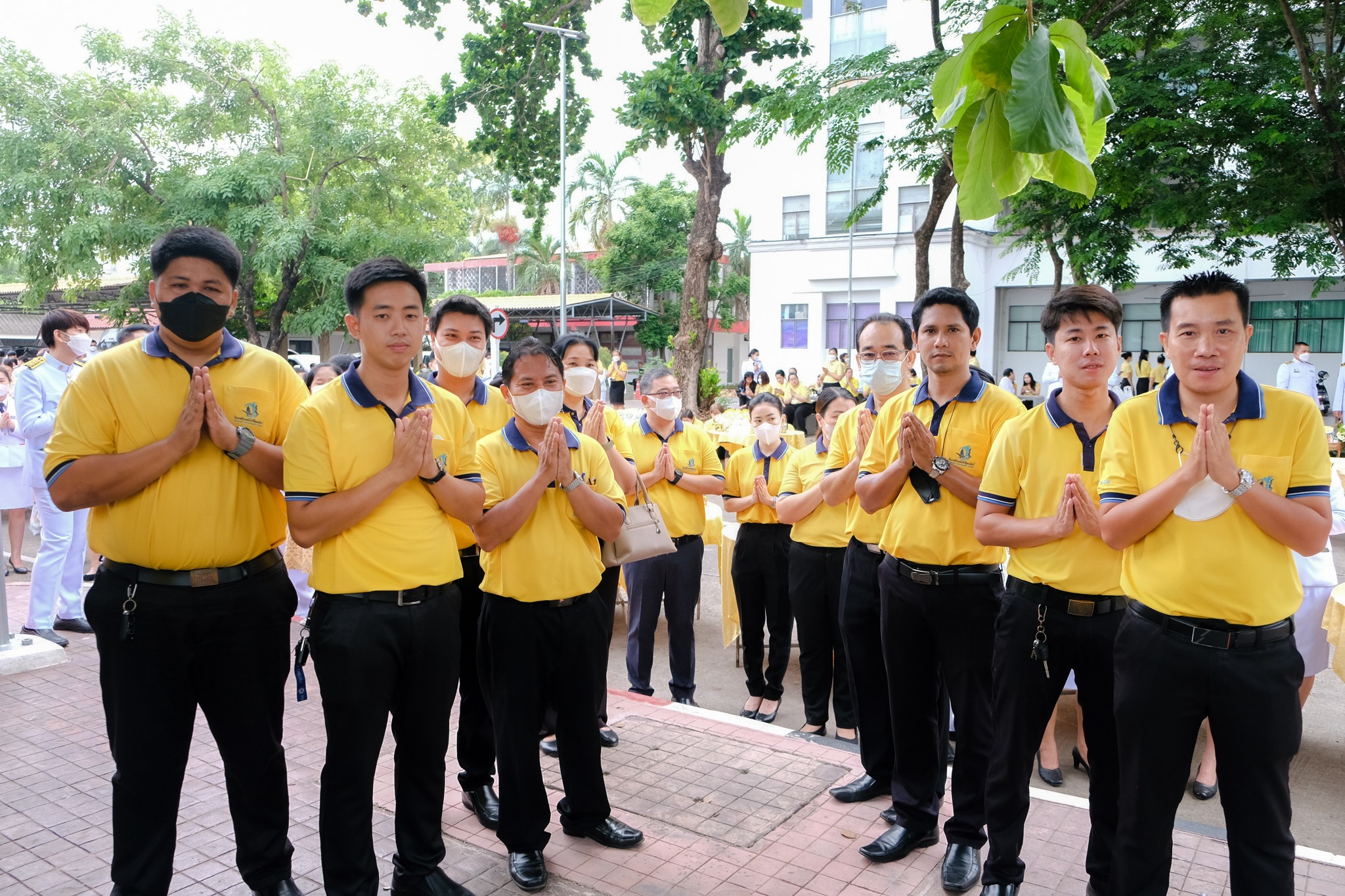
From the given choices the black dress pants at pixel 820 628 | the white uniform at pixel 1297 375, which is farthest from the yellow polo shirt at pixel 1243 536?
the white uniform at pixel 1297 375

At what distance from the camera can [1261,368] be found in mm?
29734

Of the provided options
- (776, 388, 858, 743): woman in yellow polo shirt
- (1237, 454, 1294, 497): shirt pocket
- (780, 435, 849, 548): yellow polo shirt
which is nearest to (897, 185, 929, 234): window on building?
(780, 435, 849, 548): yellow polo shirt

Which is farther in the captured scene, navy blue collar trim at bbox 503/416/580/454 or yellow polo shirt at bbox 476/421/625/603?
navy blue collar trim at bbox 503/416/580/454

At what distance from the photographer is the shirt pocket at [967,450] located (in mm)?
3789

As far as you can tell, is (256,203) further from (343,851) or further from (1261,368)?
(1261,368)

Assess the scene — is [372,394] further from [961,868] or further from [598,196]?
[598,196]

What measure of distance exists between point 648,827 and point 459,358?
2161 millimetres

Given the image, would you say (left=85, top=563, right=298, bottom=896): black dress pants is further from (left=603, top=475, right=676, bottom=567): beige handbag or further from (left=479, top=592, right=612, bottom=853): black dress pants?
(left=603, top=475, right=676, bottom=567): beige handbag

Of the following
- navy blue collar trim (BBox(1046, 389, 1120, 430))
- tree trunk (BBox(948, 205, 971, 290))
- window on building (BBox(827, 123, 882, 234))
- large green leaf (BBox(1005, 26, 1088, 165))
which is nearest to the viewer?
large green leaf (BBox(1005, 26, 1088, 165))

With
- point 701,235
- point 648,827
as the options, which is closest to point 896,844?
point 648,827

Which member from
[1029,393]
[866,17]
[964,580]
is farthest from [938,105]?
[866,17]

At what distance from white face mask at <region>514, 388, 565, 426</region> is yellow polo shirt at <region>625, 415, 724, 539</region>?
2.07 meters

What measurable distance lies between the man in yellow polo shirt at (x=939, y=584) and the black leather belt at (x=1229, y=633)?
0.88m

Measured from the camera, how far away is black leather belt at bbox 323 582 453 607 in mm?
3072
